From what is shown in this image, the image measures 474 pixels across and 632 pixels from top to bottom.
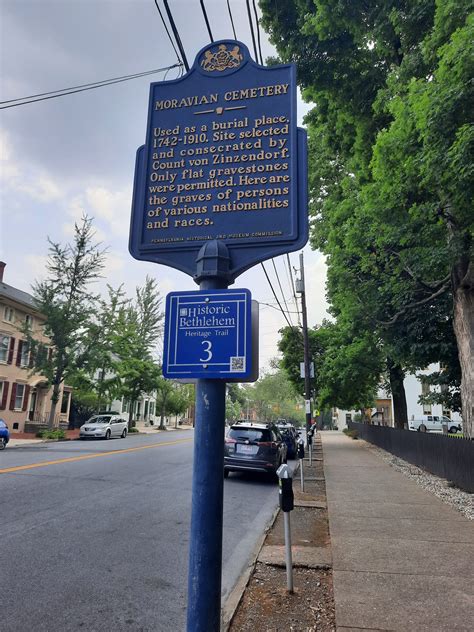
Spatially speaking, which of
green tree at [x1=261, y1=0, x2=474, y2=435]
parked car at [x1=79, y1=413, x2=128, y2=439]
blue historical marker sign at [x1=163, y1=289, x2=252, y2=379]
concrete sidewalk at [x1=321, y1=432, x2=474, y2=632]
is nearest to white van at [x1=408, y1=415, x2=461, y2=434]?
parked car at [x1=79, y1=413, x2=128, y2=439]

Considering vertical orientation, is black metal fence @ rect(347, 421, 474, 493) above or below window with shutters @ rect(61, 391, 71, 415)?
below

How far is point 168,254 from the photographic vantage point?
153 inches

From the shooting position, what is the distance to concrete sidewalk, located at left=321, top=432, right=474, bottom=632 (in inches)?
153

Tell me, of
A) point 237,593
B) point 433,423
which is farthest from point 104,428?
point 433,423

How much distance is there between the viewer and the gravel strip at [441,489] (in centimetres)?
877

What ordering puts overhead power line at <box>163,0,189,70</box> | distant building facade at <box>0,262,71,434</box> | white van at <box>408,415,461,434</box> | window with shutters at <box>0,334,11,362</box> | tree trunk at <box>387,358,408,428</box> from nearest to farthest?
overhead power line at <box>163,0,189,70</box> < tree trunk at <box>387,358,408,428</box> < distant building facade at <box>0,262,71,434</box> < window with shutters at <box>0,334,11,362</box> < white van at <box>408,415,461,434</box>

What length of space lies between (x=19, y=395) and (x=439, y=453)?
90.8 feet

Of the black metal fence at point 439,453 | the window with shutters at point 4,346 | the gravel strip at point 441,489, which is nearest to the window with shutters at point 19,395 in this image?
the window with shutters at point 4,346

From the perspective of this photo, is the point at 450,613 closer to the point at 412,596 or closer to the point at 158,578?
the point at 412,596

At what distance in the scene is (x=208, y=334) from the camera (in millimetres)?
3367

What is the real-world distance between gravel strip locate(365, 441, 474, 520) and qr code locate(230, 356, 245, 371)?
21.6ft

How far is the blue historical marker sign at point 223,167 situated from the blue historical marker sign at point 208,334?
0.32 metres

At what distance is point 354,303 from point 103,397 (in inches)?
1132

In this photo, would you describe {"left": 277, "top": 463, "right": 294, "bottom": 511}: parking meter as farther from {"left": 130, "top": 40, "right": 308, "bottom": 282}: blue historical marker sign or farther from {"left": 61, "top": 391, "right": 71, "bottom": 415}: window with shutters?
{"left": 61, "top": 391, "right": 71, "bottom": 415}: window with shutters
